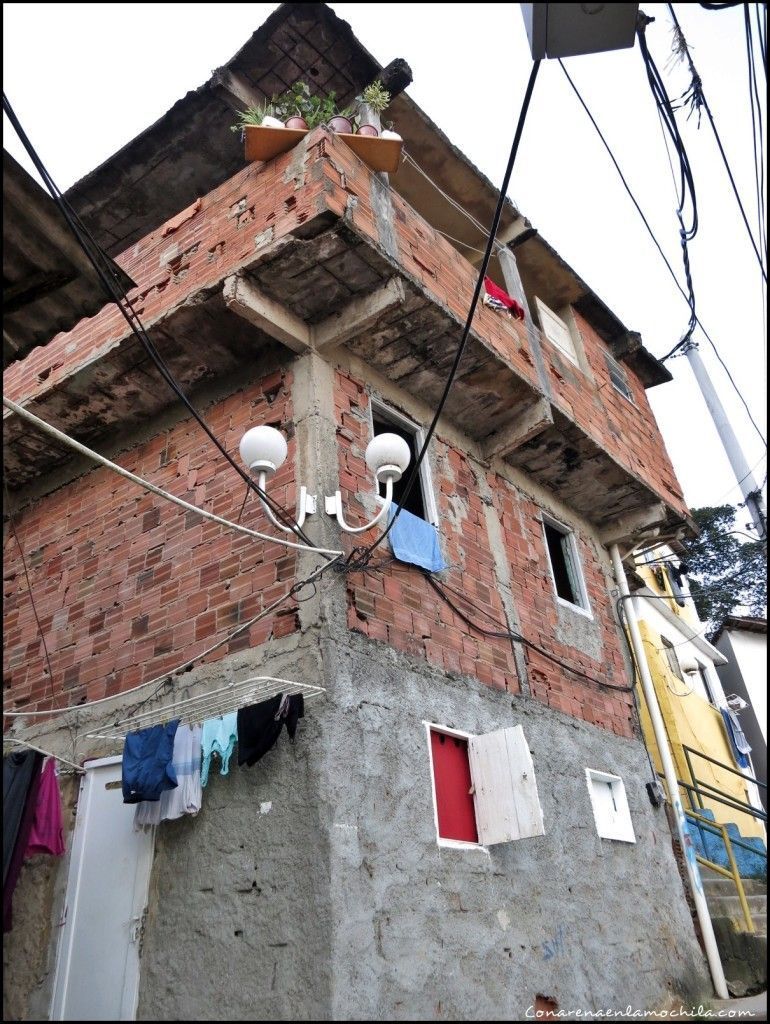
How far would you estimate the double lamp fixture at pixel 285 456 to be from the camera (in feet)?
17.3

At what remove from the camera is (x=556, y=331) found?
10.1m

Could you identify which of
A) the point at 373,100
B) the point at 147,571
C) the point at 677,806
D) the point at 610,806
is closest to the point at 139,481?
the point at 147,571

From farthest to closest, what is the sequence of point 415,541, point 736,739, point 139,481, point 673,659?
point 736,739 < point 673,659 < point 415,541 < point 139,481

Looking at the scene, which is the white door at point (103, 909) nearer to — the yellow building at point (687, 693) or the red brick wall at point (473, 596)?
the red brick wall at point (473, 596)

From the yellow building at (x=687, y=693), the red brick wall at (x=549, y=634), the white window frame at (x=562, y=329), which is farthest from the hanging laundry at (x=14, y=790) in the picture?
the yellow building at (x=687, y=693)

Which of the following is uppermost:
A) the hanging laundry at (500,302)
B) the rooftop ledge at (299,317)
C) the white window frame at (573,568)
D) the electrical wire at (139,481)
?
the hanging laundry at (500,302)

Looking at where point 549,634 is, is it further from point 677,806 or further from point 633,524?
point 633,524

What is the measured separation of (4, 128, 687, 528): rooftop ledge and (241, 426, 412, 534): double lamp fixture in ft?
4.93

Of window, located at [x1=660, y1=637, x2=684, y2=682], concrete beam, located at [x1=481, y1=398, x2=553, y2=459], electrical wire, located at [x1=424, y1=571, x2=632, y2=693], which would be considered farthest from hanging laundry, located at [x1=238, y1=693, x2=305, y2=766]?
window, located at [x1=660, y1=637, x2=684, y2=682]

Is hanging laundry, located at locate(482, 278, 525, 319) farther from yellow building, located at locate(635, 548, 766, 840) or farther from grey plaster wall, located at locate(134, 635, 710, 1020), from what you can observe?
yellow building, located at locate(635, 548, 766, 840)

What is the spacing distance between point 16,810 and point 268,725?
1.77m

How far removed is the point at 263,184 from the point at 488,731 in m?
4.94

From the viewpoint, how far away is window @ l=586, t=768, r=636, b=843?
7242 millimetres

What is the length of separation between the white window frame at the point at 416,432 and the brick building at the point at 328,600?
3 cm
